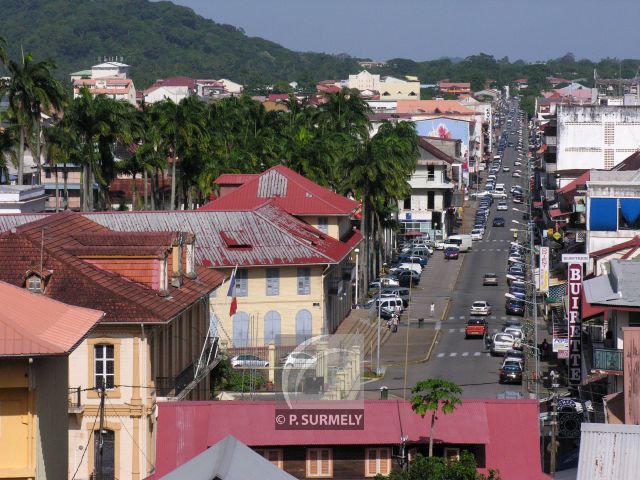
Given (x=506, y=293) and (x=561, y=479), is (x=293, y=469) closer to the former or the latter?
(x=561, y=479)

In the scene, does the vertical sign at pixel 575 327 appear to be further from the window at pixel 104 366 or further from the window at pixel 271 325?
the window at pixel 104 366

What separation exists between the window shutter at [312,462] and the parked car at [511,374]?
101ft

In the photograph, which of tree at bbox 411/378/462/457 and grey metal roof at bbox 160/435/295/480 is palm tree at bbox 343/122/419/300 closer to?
tree at bbox 411/378/462/457

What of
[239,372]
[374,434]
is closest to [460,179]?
[239,372]

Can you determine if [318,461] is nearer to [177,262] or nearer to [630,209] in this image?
[177,262]

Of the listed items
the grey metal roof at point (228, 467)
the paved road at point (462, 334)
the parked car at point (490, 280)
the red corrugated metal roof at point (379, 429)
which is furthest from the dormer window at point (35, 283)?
the parked car at point (490, 280)

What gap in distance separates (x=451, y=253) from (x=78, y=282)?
9199 centimetres

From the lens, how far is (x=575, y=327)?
73.9 m

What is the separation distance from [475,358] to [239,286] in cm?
1338

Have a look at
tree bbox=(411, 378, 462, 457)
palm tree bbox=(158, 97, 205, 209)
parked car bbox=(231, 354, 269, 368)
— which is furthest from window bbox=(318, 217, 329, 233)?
tree bbox=(411, 378, 462, 457)

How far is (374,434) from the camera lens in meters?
48.2

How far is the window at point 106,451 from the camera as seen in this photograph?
49125mm

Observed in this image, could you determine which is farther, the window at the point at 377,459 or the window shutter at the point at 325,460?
the window shutter at the point at 325,460

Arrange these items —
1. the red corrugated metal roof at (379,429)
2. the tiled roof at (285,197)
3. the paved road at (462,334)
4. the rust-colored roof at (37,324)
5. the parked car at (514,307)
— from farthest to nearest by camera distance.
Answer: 1. the parked car at (514,307)
2. the tiled roof at (285,197)
3. the paved road at (462,334)
4. the red corrugated metal roof at (379,429)
5. the rust-colored roof at (37,324)
